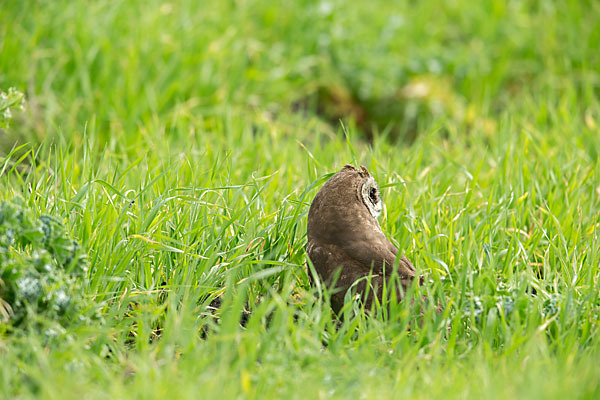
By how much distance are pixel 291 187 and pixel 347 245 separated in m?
1.00

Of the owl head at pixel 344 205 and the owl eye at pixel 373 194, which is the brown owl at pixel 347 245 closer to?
the owl head at pixel 344 205

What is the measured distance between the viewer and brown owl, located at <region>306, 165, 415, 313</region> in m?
2.59

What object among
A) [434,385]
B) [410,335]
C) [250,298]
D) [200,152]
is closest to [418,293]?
[410,335]

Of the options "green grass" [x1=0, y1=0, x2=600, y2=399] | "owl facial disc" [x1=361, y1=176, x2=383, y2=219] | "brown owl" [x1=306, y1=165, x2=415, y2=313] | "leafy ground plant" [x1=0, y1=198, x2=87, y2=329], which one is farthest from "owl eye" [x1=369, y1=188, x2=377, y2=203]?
"leafy ground plant" [x1=0, y1=198, x2=87, y2=329]

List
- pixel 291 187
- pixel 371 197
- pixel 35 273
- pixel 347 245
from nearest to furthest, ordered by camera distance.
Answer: pixel 35 273 < pixel 347 245 < pixel 371 197 < pixel 291 187

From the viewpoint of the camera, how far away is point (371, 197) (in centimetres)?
280

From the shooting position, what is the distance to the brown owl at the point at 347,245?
8.51 feet

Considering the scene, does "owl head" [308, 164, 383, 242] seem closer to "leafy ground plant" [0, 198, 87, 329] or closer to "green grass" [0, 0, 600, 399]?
"green grass" [0, 0, 600, 399]

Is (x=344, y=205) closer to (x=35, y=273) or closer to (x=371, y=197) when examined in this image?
(x=371, y=197)

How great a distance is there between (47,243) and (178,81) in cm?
275

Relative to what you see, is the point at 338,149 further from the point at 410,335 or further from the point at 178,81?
the point at 410,335

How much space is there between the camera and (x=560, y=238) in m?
3.07

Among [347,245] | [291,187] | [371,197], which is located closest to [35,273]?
[347,245]

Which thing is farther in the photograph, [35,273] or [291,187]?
[291,187]
